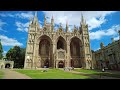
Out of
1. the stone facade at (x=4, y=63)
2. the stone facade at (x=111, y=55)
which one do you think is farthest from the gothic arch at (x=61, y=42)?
the stone facade at (x=4, y=63)

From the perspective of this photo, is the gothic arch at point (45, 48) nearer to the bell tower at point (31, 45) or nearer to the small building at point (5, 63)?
the bell tower at point (31, 45)

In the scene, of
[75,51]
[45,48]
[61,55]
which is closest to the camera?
[61,55]

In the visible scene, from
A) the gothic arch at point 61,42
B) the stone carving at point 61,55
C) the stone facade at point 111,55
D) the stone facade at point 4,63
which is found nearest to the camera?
the stone facade at point 111,55

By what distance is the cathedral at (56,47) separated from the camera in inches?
2029

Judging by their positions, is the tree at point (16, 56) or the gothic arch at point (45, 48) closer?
the gothic arch at point (45, 48)

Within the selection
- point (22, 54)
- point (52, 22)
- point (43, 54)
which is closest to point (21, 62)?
point (22, 54)

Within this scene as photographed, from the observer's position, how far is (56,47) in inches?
2138

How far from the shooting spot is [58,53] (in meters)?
51.7

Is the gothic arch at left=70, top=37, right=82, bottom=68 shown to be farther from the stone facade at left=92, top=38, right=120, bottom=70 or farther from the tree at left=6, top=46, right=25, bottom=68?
the tree at left=6, top=46, right=25, bottom=68

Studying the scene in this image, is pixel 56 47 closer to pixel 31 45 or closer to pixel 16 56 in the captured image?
pixel 31 45

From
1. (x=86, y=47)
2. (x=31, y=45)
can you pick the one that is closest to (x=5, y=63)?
(x=31, y=45)
